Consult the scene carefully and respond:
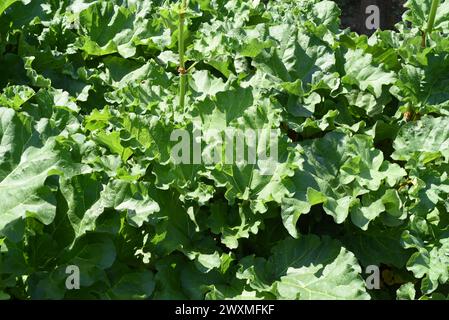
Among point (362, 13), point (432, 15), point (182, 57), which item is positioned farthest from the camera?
point (362, 13)

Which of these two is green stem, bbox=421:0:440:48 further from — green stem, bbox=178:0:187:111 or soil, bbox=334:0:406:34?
soil, bbox=334:0:406:34

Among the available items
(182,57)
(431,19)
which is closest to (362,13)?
(431,19)

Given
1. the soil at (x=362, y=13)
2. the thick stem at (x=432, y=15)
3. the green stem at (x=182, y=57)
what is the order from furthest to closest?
the soil at (x=362, y=13), the thick stem at (x=432, y=15), the green stem at (x=182, y=57)

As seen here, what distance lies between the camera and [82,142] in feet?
8.84

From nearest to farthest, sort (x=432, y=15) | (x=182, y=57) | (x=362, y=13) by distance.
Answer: (x=182, y=57)
(x=432, y=15)
(x=362, y=13)

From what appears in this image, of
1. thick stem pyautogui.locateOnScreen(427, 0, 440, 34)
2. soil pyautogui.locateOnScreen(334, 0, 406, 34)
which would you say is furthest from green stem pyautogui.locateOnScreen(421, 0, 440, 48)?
soil pyautogui.locateOnScreen(334, 0, 406, 34)

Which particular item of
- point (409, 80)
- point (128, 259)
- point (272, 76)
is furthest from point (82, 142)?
point (409, 80)

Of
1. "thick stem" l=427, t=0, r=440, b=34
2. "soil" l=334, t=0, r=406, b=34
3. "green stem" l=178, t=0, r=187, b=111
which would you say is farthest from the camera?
"soil" l=334, t=0, r=406, b=34

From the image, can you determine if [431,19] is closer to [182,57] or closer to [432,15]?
[432,15]

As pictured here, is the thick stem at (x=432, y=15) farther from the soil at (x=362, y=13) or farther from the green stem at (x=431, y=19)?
the soil at (x=362, y=13)

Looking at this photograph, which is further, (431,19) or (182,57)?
(431,19)

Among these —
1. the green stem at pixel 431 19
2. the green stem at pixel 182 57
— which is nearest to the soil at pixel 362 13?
the green stem at pixel 431 19

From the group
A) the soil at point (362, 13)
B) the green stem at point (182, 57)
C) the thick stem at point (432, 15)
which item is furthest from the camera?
→ the soil at point (362, 13)
